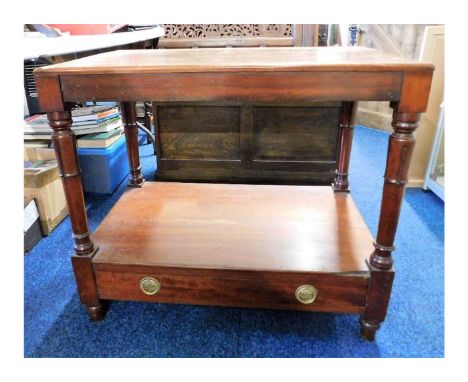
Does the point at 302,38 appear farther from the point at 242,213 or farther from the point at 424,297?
the point at 424,297

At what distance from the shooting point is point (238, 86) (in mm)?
769

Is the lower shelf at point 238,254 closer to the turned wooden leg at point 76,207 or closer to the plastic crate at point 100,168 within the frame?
the turned wooden leg at point 76,207

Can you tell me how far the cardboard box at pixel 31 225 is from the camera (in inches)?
52.2

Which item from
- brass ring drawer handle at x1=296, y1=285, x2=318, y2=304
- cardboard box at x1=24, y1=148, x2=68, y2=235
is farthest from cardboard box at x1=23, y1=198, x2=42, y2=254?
brass ring drawer handle at x1=296, y1=285, x2=318, y2=304

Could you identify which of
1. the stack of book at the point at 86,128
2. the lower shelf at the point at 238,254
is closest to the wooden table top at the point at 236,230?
the lower shelf at the point at 238,254

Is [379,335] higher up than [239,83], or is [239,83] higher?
[239,83]

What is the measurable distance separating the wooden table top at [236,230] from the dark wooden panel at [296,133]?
1.65 ft

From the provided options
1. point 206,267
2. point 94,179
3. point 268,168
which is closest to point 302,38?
point 268,168

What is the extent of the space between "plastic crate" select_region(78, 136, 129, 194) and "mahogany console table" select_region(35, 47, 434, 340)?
442 mm

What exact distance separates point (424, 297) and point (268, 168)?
975mm

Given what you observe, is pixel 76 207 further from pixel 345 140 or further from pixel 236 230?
pixel 345 140

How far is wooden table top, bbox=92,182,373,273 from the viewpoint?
0.95 m
